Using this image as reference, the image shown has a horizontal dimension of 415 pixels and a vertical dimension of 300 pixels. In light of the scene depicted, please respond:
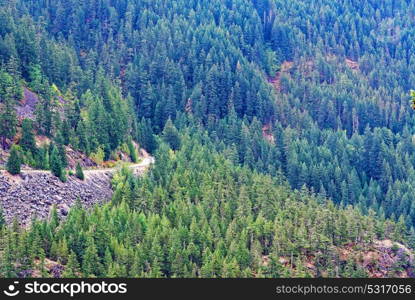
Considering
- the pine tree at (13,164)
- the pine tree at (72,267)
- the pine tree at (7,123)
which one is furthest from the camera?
the pine tree at (7,123)

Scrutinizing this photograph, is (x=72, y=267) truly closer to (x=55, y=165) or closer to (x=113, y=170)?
(x=55, y=165)

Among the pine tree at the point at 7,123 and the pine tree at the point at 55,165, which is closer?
the pine tree at the point at 55,165

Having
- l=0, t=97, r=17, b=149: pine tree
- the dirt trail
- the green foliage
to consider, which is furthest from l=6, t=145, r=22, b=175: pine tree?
the green foliage

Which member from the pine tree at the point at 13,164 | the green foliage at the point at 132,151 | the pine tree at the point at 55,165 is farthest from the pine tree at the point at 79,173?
the green foliage at the point at 132,151

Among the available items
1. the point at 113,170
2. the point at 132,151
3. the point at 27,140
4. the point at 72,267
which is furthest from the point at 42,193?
the point at 132,151

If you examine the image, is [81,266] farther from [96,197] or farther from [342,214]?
[342,214]

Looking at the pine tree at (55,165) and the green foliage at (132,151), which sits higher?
the pine tree at (55,165)

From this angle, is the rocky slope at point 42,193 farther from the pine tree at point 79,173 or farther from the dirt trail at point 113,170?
the pine tree at point 79,173

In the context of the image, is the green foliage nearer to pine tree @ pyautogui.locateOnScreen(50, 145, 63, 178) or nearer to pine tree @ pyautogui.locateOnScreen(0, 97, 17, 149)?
pine tree @ pyautogui.locateOnScreen(50, 145, 63, 178)

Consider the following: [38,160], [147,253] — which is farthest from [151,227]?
[38,160]
